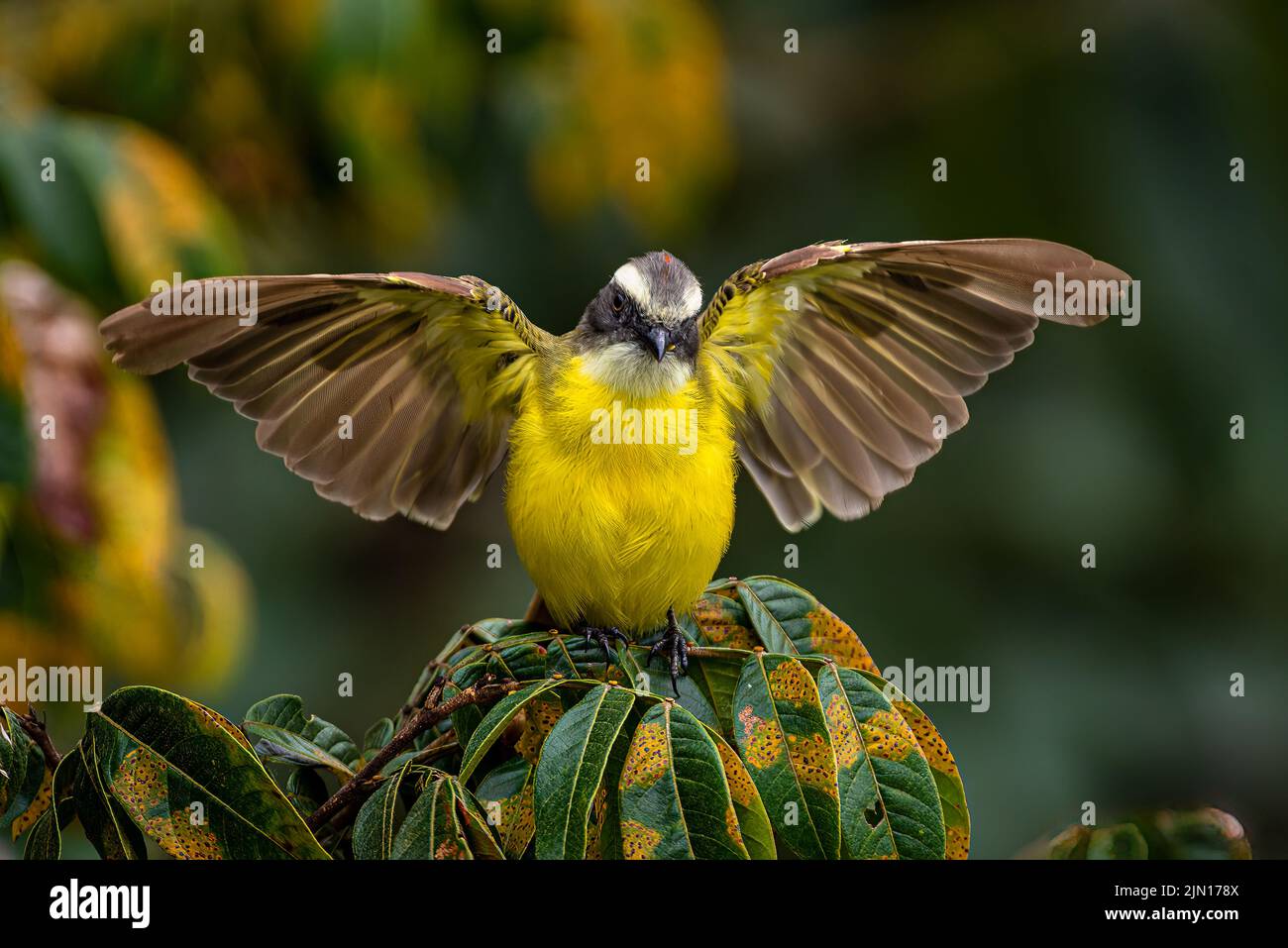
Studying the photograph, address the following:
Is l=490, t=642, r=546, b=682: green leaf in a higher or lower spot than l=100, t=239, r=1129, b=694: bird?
lower

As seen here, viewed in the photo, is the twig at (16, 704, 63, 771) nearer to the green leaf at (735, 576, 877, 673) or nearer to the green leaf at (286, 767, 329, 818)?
the green leaf at (286, 767, 329, 818)

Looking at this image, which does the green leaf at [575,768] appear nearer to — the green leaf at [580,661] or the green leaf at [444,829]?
the green leaf at [444,829]

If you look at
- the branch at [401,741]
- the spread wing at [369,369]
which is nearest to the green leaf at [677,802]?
the branch at [401,741]

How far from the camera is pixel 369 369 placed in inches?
121

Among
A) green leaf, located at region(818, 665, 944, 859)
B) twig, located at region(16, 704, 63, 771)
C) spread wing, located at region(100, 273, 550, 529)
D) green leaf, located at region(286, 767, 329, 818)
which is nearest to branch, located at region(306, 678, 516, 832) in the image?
green leaf, located at region(286, 767, 329, 818)

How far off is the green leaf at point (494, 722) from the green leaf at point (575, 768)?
0.06 meters

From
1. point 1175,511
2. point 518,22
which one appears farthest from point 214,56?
point 1175,511

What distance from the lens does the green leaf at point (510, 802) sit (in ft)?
7.20

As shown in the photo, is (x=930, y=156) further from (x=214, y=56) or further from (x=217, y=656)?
(x=217, y=656)

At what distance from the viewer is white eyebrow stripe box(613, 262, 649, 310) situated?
10.4 ft

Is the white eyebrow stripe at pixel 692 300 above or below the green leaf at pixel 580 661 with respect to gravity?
above

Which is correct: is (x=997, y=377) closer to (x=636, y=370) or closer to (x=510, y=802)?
(x=636, y=370)

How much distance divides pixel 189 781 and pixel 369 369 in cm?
121

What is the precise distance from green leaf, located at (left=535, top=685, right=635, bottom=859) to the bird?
607 mm
